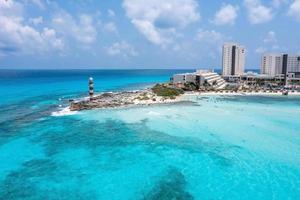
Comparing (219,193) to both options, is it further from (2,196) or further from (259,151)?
(2,196)

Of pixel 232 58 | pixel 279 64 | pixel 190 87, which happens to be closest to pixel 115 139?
pixel 190 87

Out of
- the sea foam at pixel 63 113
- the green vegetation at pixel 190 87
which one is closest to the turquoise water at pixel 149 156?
the sea foam at pixel 63 113

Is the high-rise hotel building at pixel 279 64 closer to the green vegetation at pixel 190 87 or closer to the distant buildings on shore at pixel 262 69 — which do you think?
the distant buildings on shore at pixel 262 69

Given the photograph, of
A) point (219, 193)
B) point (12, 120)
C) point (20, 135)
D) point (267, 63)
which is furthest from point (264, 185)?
point (267, 63)

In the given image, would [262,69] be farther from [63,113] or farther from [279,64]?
[63,113]

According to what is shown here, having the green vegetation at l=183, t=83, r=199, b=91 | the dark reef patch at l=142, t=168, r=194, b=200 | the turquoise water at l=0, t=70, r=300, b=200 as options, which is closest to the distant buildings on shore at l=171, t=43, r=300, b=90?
the green vegetation at l=183, t=83, r=199, b=91

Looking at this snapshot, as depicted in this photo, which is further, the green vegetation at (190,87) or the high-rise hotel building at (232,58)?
the high-rise hotel building at (232,58)

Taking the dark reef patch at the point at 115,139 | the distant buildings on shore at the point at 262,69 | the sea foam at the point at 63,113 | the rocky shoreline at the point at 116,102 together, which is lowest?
the dark reef patch at the point at 115,139
